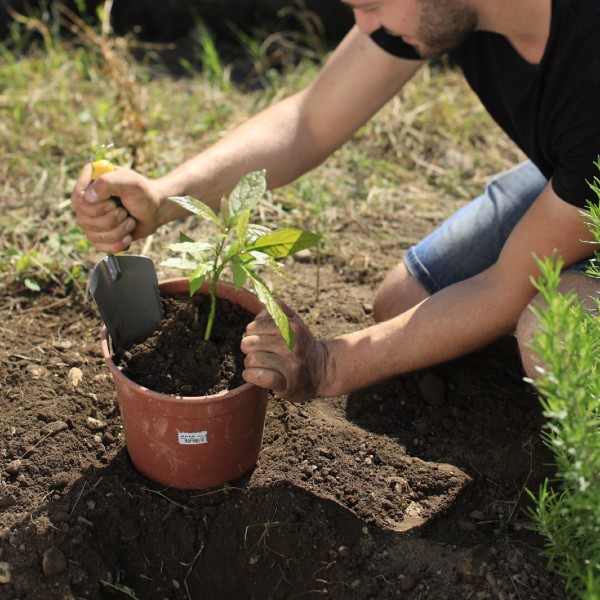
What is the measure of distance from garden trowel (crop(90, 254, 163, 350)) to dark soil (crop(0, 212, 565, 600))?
12.6 inches

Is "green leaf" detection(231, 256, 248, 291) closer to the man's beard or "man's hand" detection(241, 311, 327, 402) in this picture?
"man's hand" detection(241, 311, 327, 402)

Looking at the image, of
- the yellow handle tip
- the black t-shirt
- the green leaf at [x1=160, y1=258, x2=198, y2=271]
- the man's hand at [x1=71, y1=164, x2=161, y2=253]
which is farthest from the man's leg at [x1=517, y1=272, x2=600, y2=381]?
the yellow handle tip

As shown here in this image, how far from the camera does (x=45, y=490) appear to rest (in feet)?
7.22

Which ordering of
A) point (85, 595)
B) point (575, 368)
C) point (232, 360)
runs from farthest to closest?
point (232, 360) → point (85, 595) → point (575, 368)

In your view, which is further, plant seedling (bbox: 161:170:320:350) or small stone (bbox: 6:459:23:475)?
small stone (bbox: 6:459:23:475)

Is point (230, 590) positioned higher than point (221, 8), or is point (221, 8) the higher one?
point (221, 8)

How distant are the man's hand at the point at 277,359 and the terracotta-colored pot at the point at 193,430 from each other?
6 centimetres

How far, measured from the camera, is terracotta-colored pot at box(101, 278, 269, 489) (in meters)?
1.99

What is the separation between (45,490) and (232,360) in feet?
1.96

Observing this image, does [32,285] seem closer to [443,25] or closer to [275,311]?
[275,311]

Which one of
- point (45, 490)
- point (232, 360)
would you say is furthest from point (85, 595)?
point (232, 360)

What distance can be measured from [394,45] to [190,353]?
1.13m

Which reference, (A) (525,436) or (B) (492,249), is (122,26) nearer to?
(B) (492,249)

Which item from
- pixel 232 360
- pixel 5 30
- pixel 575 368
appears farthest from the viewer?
pixel 5 30
